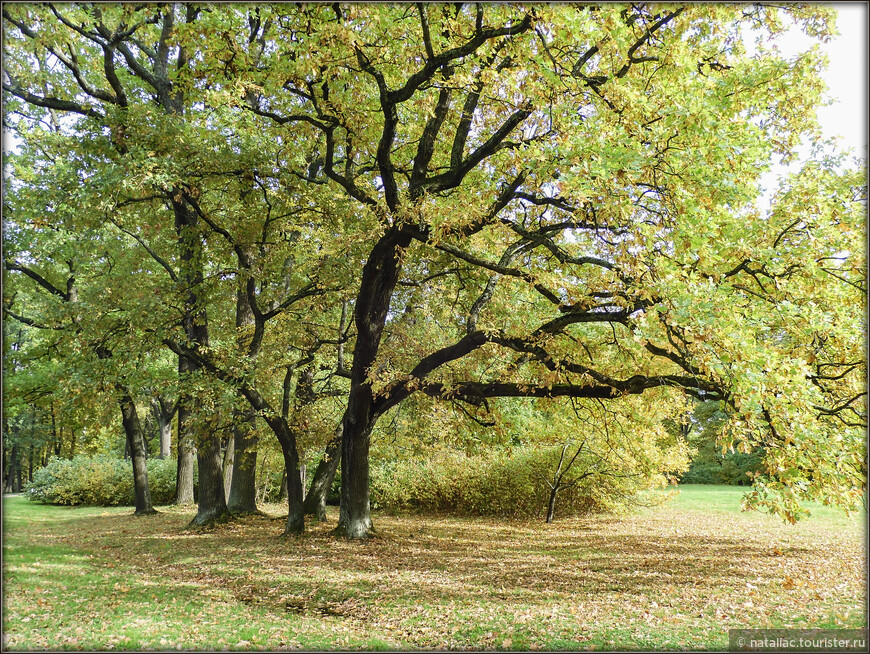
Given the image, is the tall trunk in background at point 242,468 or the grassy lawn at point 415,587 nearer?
the grassy lawn at point 415,587

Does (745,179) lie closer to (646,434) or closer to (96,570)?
(646,434)

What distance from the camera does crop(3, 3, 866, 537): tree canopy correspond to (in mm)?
5762

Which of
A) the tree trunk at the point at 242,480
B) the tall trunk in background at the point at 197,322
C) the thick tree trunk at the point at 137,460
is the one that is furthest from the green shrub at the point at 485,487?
the thick tree trunk at the point at 137,460

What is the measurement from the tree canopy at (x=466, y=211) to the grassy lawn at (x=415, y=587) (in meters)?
1.82

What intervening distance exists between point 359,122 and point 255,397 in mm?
5717

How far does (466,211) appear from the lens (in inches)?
285

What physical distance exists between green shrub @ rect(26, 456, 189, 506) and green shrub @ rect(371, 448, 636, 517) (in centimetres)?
803

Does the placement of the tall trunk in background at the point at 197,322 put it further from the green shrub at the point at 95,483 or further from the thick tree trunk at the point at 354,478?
the green shrub at the point at 95,483

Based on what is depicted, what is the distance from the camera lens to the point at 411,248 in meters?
10.3

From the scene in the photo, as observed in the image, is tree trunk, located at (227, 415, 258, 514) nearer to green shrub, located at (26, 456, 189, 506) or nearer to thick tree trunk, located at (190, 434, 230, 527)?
thick tree trunk, located at (190, 434, 230, 527)

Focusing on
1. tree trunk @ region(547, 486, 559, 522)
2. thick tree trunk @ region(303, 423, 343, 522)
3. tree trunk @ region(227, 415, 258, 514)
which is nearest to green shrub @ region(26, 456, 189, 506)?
tree trunk @ region(227, 415, 258, 514)

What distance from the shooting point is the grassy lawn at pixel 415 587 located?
17.7ft

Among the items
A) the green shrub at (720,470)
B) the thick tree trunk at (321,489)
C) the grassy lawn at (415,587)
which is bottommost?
the green shrub at (720,470)

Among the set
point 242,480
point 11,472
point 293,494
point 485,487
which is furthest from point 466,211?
point 485,487
